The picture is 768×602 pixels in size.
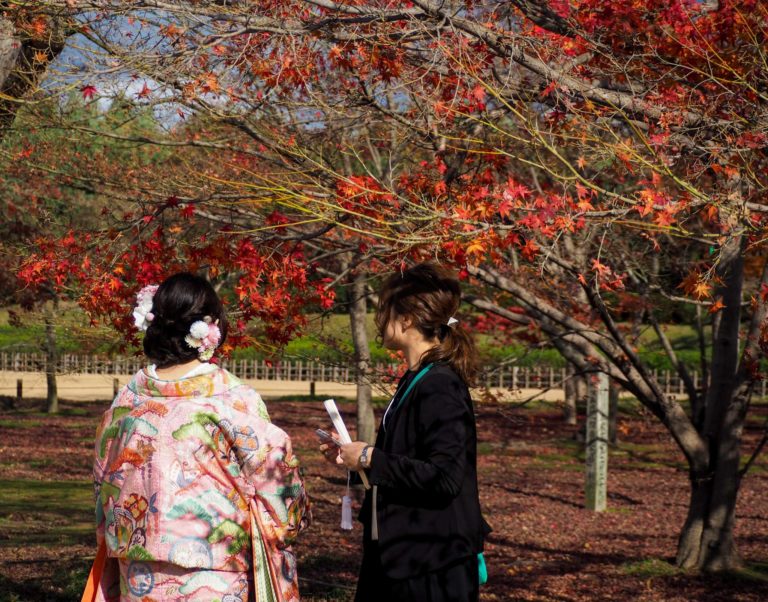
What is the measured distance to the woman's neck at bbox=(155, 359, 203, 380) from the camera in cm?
297

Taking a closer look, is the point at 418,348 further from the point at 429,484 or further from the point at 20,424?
the point at 20,424

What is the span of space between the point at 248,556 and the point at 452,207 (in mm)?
2778

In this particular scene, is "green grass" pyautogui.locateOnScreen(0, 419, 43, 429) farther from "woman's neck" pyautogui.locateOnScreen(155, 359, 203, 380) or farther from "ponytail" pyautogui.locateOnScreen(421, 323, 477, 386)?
"ponytail" pyautogui.locateOnScreen(421, 323, 477, 386)

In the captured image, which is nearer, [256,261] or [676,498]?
[256,261]

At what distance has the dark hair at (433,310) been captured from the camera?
290cm

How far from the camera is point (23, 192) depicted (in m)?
15.9

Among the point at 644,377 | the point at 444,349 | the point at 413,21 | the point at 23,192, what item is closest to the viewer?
the point at 444,349

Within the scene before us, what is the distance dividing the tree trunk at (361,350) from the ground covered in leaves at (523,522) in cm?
114

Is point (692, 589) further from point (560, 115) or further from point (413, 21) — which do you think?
point (413, 21)

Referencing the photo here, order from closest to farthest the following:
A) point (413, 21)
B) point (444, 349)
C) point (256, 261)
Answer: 1. point (444, 349)
2. point (413, 21)
3. point (256, 261)

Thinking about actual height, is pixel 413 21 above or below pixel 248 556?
above

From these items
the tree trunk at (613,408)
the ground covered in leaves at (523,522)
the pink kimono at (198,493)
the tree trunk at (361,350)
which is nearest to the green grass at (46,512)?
the ground covered in leaves at (523,522)

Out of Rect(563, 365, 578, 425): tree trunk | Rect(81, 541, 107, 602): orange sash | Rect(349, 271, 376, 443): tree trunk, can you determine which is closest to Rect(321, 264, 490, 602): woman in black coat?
Rect(81, 541, 107, 602): orange sash

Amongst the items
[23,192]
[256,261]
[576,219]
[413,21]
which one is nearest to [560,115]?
[576,219]
